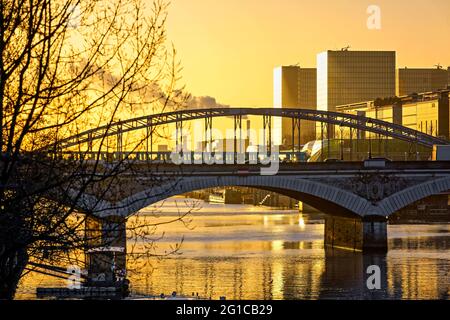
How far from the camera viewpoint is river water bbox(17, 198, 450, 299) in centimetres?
5166

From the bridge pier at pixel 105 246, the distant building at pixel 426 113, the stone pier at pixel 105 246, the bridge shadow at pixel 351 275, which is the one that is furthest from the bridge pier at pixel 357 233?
the distant building at pixel 426 113

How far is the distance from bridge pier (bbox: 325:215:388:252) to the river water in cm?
107

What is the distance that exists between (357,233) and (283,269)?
1506cm

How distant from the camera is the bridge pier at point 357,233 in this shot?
7519 centimetres

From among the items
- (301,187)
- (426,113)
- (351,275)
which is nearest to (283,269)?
(351,275)

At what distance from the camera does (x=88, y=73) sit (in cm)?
1422

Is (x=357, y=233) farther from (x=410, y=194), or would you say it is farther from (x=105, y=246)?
(x=105, y=246)

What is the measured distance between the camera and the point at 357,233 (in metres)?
77.7

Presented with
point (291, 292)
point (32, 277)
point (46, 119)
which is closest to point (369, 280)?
point (291, 292)

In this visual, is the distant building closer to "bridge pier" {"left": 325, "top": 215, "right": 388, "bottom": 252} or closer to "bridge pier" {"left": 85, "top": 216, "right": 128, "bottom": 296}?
"bridge pier" {"left": 325, "top": 215, "right": 388, "bottom": 252}

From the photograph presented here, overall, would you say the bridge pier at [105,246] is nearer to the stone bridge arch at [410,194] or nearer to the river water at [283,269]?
the river water at [283,269]

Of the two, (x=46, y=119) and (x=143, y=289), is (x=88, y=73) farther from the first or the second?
(x=143, y=289)

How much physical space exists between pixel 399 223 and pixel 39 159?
107372 mm

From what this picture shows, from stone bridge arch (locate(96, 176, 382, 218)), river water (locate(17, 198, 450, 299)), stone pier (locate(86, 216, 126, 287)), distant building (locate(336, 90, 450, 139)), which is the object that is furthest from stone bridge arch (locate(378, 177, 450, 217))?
distant building (locate(336, 90, 450, 139))
